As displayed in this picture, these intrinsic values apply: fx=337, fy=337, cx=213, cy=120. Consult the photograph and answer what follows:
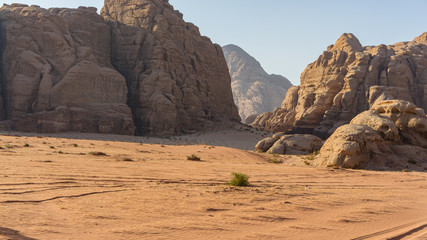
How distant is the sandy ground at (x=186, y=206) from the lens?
5035mm

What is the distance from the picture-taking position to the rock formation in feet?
93.6

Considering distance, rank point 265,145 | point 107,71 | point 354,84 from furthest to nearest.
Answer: point 354,84 < point 107,71 < point 265,145

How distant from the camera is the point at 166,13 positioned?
38.9 meters

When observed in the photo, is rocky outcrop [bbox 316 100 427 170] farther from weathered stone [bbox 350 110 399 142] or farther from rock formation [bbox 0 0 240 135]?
rock formation [bbox 0 0 240 135]

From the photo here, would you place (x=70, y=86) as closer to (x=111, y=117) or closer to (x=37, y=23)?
(x=111, y=117)

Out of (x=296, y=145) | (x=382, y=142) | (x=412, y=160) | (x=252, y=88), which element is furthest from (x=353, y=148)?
(x=252, y=88)

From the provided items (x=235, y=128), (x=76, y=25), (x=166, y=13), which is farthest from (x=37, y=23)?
(x=235, y=128)

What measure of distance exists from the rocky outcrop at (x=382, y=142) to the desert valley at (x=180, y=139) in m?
0.07

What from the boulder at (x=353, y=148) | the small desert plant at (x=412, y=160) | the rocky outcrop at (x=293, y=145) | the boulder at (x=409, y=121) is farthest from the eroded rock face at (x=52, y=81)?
the small desert plant at (x=412, y=160)

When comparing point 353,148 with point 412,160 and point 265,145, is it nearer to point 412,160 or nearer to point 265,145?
point 412,160

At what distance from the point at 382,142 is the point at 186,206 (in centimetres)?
1358

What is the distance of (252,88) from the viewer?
131 m

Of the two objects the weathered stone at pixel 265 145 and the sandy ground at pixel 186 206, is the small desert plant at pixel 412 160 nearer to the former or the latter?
the sandy ground at pixel 186 206

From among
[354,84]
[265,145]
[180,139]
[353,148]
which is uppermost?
[354,84]
